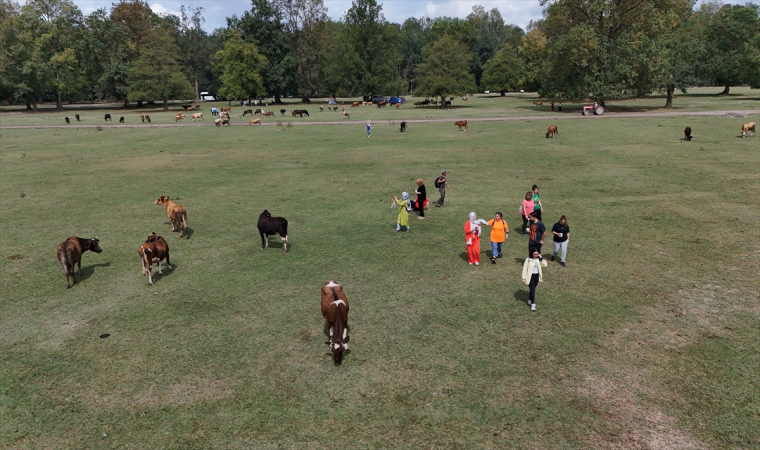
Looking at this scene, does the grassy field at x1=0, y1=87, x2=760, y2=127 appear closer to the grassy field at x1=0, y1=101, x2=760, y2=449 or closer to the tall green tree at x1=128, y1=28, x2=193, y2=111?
the tall green tree at x1=128, y1=28, x2=193, y2=111

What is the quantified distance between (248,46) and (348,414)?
313ft

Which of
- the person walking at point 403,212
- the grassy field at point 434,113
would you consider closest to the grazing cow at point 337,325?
the person walking at point 403,212

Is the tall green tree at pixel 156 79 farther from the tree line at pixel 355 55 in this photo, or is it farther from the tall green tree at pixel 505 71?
the tall green tree at pixel 505 71

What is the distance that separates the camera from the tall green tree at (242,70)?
90375mm

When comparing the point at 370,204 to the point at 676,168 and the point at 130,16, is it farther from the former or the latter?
the point at 130,16

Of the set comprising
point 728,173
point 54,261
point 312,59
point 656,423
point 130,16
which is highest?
point 130,16

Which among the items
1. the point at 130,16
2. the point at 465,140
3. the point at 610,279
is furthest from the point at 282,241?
the point at 130,16

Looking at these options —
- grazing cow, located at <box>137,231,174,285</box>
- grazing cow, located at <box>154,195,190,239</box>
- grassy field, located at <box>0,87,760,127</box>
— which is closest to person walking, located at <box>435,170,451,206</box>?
grazing cow, located at <box>154,195,190,239</box>

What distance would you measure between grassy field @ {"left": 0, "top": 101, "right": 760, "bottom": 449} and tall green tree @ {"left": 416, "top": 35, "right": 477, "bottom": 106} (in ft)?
176

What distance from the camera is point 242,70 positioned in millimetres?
90500

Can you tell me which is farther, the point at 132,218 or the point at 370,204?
the point at 370,204

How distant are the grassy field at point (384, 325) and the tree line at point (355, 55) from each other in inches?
1633

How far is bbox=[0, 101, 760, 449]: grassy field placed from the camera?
23.5 ft

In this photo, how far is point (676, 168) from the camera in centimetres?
2459
